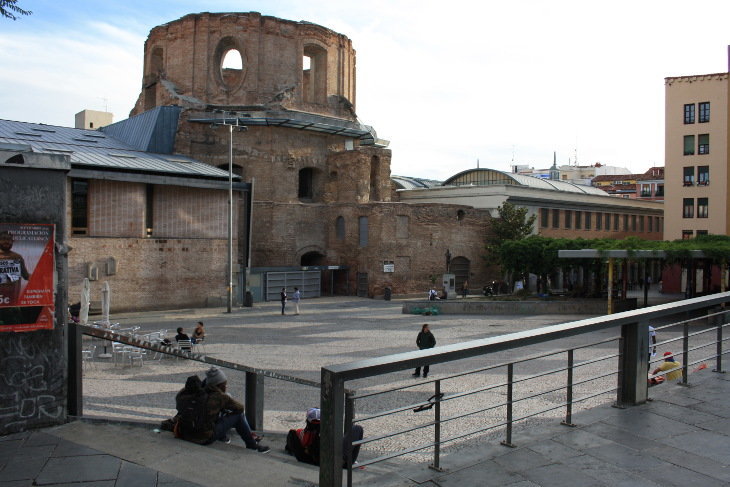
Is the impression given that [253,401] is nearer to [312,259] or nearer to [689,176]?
[312,259]

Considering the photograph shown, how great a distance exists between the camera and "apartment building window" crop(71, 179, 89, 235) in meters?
27.9

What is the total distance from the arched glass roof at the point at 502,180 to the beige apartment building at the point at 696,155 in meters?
10.0

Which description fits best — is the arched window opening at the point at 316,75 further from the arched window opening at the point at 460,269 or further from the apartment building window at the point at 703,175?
the apartment building window at the point at 703,175

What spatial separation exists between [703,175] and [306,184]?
82.2 feet

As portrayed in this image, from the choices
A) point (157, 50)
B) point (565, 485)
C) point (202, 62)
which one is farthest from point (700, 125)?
point (565, 485)

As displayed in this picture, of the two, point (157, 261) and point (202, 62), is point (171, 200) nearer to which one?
point (157, 261)

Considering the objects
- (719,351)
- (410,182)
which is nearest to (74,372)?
(719,351)

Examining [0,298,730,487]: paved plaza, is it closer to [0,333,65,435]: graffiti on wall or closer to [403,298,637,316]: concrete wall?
[0,333,65,435]: graffiti on wall

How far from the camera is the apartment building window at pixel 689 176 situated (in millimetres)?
40312

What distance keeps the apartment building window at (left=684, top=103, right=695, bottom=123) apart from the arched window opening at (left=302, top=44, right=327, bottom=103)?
22753mm

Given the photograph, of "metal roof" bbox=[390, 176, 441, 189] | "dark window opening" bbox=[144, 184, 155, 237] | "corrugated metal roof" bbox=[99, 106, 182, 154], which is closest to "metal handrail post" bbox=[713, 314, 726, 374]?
"dark window opening" bbox=[144, 184, 155, 237]

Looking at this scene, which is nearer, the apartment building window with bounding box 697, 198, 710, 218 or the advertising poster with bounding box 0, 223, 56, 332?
the advertising poster with bounding box 0, 223, 56, 332

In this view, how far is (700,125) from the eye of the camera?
130 ft

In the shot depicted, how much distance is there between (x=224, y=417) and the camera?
6.74 m
